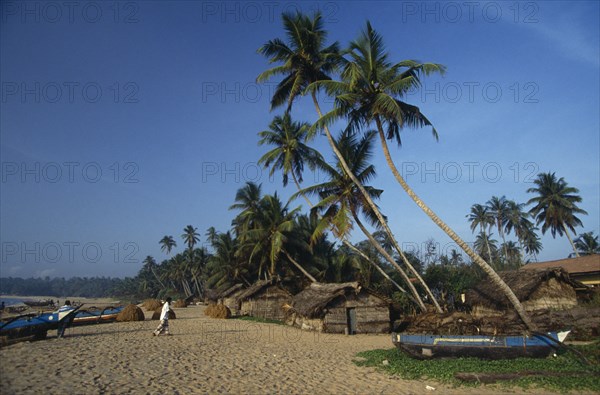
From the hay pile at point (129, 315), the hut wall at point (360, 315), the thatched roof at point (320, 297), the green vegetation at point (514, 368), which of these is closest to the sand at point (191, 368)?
the green vegetation at point (514, 368)

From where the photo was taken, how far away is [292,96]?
63.5ft

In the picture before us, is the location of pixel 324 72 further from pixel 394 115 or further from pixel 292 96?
pixel 394 115

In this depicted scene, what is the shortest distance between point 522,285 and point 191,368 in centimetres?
1571

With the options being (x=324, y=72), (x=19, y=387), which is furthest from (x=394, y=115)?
(x=19, y=387)

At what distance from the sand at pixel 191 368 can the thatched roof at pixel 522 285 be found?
680 centimetres

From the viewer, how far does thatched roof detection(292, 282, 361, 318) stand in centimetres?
1842

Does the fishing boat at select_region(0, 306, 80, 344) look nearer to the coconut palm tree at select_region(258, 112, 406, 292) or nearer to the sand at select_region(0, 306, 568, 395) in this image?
the sand at select_region(0, 306, 568, 395)

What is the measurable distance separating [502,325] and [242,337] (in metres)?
11.0

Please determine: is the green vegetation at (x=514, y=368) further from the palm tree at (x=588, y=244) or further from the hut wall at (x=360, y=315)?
the palm tree at (x=588, y=244)

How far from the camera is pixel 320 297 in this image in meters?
19.0

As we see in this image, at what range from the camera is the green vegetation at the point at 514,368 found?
8336 millimetres

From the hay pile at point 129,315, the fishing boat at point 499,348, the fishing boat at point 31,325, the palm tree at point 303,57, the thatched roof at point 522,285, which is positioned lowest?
the hay pile at point 129,315

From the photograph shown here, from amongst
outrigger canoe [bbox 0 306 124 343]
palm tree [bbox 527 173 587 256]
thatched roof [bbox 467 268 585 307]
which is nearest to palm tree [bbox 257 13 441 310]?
thatched roof [bbox 467 268 585 307]

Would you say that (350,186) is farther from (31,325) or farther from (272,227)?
(31,325)
